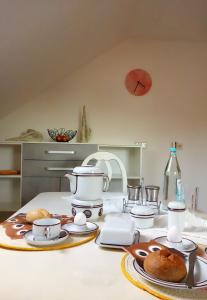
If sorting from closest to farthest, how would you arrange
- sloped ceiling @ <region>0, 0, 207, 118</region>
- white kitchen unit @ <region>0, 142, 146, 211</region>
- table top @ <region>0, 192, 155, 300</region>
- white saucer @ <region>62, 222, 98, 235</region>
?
1. table top @ <region>0, 192, 155, 300</region>
2. white saucer @ <region>62, 222, 98, 235</region>
3. sloped ceiling @ <region>0, 0, 207, 118</region>
4. white kitchen unit @ <region>0, 142, 146, 211</region>

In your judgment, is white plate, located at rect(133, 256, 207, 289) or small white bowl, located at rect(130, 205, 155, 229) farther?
small white bowl, located at rect(130, 205, 155, 229)

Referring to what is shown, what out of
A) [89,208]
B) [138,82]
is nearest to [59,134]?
[138,82]

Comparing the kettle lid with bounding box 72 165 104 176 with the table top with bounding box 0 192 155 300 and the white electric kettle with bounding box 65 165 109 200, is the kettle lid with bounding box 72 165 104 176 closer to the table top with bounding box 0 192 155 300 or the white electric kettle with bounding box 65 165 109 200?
the white electric kettle with bounding box 65 165 109 200

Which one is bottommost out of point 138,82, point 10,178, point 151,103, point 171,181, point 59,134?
point 10,178

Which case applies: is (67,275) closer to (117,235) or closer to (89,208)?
(117,235)

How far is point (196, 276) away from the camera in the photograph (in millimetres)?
586

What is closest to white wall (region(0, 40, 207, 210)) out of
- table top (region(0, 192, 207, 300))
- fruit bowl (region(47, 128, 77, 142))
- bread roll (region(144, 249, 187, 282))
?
fruit bowl (region(47, 128, 77, 142))

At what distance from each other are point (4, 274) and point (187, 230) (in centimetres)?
66

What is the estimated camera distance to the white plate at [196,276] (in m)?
0.53

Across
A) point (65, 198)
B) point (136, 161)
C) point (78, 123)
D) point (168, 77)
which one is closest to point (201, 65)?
point (168, 77)

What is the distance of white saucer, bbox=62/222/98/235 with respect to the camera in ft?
2.83

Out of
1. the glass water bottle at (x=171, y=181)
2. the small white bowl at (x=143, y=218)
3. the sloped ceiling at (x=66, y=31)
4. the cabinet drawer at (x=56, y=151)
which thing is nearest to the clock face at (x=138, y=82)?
the sloped ceiling at (x=66, y=31)

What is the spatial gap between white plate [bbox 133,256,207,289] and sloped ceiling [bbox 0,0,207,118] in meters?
1.39

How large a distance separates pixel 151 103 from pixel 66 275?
104 inches
